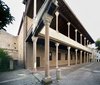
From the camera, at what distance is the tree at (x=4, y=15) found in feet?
54.1

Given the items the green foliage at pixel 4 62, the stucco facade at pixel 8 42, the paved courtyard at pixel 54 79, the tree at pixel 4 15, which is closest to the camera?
the paved courtyard at pixel 54 79

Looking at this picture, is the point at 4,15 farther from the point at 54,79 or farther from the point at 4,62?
the point at 4,62

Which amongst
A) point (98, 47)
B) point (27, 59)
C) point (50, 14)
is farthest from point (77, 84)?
point (98, 47)

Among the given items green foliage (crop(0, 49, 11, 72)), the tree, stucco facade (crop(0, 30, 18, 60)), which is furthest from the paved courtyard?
stucco facade (crop(0, 30, 18, 60))

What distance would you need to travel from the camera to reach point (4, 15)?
1681 cm

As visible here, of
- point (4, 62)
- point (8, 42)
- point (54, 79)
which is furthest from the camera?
point (8, 42)

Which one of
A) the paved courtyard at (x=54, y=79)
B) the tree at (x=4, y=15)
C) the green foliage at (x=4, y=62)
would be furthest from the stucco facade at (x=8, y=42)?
the tree at (x=4, y=15)

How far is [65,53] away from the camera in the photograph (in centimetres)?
4031

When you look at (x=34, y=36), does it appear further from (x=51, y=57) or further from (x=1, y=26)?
(x=51, y=57)

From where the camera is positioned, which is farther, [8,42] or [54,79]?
[8,42]

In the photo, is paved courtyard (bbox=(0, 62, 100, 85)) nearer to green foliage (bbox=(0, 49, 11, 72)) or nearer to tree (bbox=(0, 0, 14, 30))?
tree (bbox=(0, 0, 14, 30))

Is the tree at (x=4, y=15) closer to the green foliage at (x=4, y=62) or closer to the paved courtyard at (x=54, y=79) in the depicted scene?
the paved courtyard at (x=54, y=79)

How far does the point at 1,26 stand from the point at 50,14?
6012 millimetres

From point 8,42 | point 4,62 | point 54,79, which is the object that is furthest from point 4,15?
point 8,42
